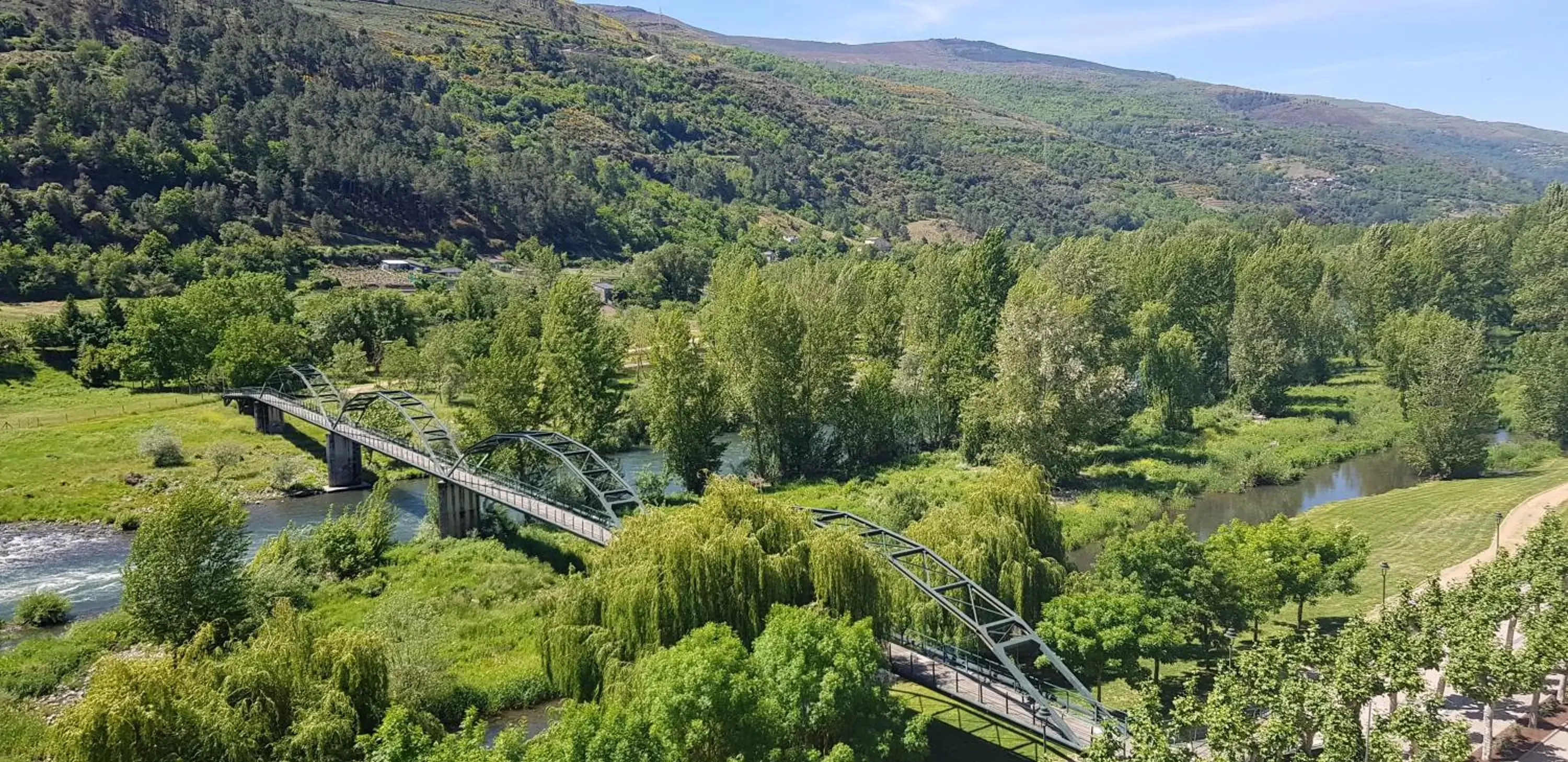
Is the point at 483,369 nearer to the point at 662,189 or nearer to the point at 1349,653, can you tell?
the point at 1349,653

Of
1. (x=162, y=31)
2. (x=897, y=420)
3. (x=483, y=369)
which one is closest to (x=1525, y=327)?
(x=897, y=420)

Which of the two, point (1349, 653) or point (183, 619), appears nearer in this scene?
point (1349, 653)

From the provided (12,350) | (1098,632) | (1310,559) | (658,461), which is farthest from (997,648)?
(12,350)

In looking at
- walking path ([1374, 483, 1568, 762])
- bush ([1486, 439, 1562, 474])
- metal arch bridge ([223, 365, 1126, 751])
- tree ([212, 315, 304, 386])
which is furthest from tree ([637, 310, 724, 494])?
bush ([1486, 439, 1562, 474])

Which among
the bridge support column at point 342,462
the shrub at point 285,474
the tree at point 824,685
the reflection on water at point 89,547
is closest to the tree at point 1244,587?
A: the tree at point 824,685

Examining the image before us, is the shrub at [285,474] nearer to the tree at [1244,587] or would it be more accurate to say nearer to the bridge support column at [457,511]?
the bridge support column at [457,511]

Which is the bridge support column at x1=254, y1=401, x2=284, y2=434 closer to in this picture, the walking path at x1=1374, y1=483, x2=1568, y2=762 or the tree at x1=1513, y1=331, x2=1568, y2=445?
the walking path at x1=1374, y1=483, x2=1568, y2=762
